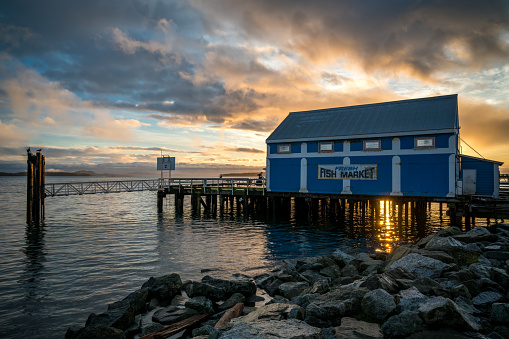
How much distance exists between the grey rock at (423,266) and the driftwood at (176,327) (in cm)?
521

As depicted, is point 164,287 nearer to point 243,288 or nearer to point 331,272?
point 243,288

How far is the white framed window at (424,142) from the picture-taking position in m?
20.3

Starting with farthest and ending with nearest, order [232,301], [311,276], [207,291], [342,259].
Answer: [342,259] → [311,276] → [207,291] → [232,301]

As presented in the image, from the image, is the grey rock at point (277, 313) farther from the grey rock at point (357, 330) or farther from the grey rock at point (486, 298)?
the grey rock at point (486, 298)

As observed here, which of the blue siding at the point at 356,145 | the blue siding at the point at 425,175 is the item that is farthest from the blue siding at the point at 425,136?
the blue siding at the point at 356,145

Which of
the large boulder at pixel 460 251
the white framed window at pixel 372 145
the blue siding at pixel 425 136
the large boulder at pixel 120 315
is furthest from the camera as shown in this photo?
the white framed window at pixel 372 145

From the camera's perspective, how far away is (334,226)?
22953 mm

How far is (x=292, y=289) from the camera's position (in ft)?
29.6

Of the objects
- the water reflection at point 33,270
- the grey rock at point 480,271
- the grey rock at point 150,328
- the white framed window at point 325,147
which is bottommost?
the water reflection at point 33,270

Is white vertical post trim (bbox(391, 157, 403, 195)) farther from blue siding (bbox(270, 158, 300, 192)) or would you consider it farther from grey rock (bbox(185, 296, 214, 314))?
grey rock (bbox(185, 296, 214, 314))

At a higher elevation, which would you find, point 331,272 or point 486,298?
point 486,298

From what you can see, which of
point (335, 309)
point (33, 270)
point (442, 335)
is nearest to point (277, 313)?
point (335, 309)

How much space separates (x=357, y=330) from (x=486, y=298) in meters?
2.71

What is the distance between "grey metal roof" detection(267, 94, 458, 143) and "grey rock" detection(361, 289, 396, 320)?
1733cm
